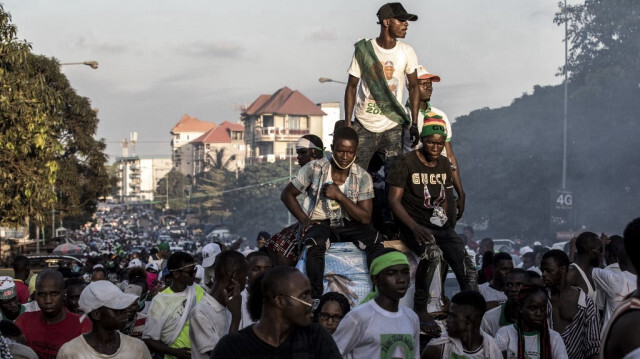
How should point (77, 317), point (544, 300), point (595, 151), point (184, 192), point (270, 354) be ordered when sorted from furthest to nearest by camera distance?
point (184, 192) → point (595, 151) → point (77, 317) → point (544, 300) → point (270, 354)

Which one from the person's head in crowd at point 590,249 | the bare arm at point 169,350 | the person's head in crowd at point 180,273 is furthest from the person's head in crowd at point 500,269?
the bare arm at point 169,350

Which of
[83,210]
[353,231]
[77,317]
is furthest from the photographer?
[83,210]

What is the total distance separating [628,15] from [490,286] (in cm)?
4758

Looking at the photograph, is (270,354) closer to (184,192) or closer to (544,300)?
(544,300)

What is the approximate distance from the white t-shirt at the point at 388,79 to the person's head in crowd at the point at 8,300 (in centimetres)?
367

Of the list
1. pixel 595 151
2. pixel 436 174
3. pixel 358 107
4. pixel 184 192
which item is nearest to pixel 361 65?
pixel 358 107

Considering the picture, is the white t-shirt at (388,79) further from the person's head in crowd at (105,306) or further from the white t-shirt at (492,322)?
the person's head in crowd at (105,306)

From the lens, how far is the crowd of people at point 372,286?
651 cm

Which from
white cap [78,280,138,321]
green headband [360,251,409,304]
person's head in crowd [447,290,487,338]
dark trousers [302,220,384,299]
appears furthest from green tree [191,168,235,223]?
green headband [360,251,409,304]

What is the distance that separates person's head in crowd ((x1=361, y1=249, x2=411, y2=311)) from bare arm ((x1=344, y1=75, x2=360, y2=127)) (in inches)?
142

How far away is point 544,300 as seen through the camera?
299 inches

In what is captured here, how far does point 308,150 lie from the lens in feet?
32.9

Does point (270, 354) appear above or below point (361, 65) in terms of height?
below

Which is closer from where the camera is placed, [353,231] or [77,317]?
[77,317]
